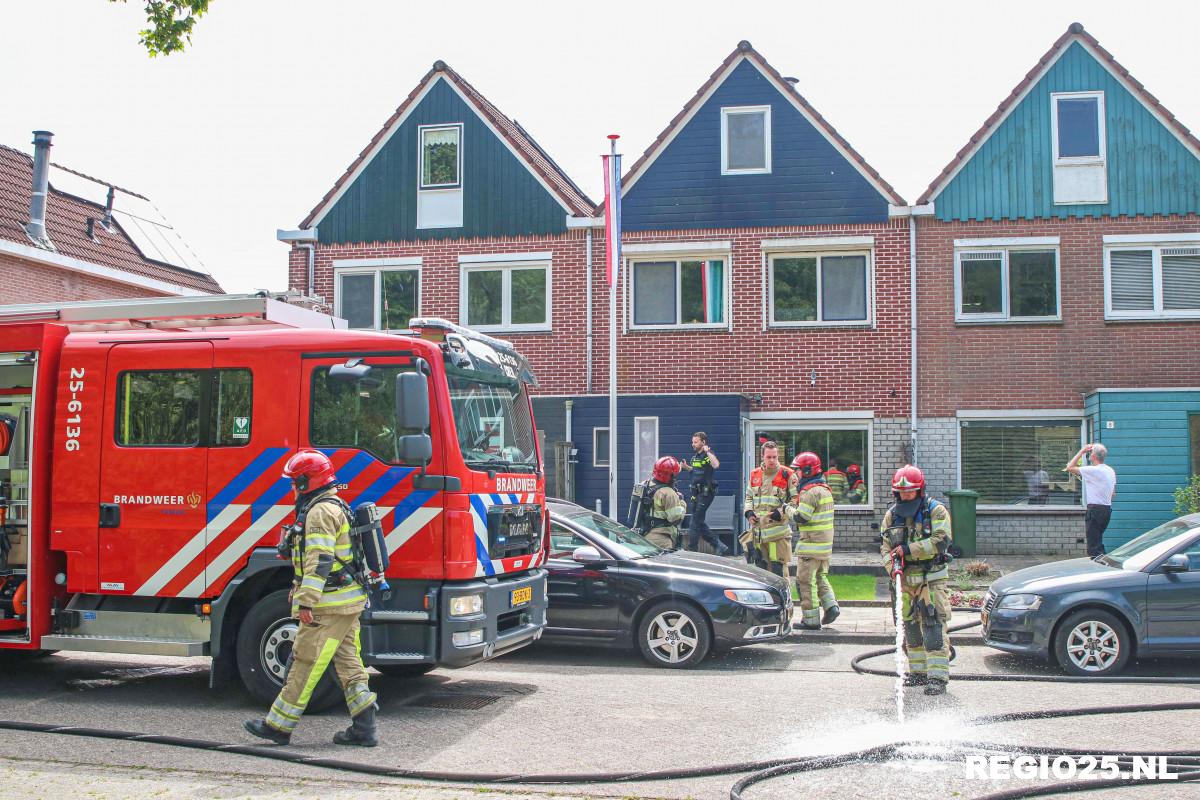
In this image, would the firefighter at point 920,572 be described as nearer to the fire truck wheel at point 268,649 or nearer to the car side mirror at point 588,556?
the car side mirror at point 588,556

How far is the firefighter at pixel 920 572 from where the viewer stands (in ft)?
29.0

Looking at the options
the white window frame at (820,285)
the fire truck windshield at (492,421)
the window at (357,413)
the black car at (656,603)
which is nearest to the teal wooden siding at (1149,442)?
the white window frame at (820,285)

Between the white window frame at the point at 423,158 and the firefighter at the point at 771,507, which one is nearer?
the firefighter at the point at 771,507

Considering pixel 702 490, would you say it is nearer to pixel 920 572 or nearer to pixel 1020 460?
pixel 920 572

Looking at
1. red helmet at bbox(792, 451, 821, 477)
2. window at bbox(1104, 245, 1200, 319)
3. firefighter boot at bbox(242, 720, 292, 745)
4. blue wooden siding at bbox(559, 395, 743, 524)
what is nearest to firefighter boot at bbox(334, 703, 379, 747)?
firefighter boot at bbox(242, 720, 292, 745)

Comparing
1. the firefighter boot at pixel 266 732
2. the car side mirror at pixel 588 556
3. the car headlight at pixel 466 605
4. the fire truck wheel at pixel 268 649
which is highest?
the car side mirror at pixel 588 556

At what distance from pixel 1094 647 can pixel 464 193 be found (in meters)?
14.5

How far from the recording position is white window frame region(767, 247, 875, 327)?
65.3ft

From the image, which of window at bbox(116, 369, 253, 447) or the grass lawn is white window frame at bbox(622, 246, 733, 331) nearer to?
the grass lawn

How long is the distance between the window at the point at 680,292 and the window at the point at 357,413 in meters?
12.6

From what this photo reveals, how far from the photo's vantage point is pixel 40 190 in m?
21.4

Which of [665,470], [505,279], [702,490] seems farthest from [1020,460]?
[505,279]

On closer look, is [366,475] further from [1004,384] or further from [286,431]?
[1004,384]

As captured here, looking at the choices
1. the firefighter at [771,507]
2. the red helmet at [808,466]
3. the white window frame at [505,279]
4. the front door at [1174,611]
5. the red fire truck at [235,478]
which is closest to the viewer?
the red fire truck at [235,478]
